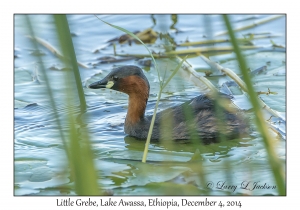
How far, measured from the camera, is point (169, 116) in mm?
6086

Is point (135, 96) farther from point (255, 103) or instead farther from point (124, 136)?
point (255, 103)

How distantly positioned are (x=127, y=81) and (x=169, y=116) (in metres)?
1.06

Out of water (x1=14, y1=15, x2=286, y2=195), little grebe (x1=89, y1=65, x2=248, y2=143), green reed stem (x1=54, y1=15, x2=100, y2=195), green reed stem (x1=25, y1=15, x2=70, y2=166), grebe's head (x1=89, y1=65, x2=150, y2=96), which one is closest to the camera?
green reed stem (x1=25, y1=15, x2=70, y2=166)

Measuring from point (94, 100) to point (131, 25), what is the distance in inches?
91.8

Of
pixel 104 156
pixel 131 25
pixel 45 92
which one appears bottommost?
pixel 45 92

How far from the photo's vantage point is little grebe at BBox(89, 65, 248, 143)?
6508 millimetres

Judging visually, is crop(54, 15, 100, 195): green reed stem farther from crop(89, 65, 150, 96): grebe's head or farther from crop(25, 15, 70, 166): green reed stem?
crop(89, 65, 150, 96): grebe's head

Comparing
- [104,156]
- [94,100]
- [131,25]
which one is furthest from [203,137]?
[131,25]

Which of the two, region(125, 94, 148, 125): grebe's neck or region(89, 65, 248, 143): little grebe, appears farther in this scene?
region(125, 94, 148, 125): grebe's neck

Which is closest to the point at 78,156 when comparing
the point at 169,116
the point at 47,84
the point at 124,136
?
the point at 47,84

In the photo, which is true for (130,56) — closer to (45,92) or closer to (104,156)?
(104,156)

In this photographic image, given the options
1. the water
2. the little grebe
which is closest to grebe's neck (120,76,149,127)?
the little grebe
